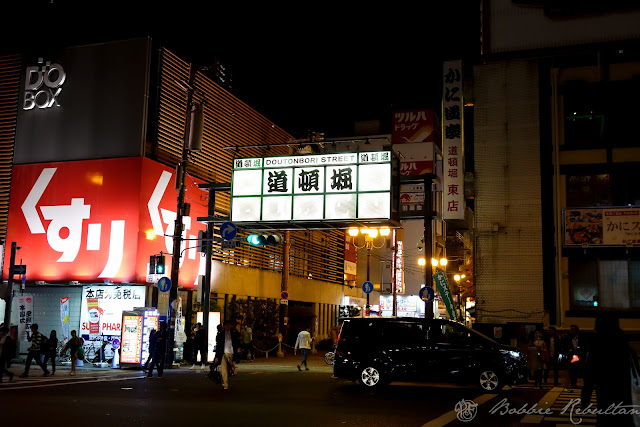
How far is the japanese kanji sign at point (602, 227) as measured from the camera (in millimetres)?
Answer: 26344

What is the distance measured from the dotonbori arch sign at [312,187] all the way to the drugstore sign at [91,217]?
4435 millimetres

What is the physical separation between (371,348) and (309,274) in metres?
26.1

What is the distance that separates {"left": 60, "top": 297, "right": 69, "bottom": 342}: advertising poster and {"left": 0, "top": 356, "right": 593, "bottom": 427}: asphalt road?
5899 mm

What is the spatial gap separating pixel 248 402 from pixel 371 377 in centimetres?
494

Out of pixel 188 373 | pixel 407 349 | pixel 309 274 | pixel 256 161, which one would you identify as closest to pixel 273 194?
pixel 256 161

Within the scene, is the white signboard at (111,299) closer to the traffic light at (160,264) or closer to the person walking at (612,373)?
the traffic light at (160,264)

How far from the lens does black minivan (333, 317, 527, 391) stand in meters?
18.5

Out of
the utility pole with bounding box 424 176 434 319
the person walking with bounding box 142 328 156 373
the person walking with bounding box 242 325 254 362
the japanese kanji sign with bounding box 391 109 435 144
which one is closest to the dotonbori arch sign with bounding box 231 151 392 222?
the utility pole with bounding box 424 176 434 319

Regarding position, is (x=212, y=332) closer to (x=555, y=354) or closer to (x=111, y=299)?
(x=111, y=299)

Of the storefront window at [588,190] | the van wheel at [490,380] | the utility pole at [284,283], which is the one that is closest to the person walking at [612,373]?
the van wheel at [490,380]

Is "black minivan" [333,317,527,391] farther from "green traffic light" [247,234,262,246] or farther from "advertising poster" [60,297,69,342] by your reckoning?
"advertising poster" [60,297,69,342]

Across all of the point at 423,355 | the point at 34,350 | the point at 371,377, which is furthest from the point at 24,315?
the point at 423,355

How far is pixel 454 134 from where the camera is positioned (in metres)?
27.6

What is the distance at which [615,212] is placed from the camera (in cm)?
2664
